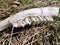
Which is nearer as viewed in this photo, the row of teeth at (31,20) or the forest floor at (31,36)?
the forest floor at (31,36)

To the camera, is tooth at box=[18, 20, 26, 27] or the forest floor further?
tooth at box=[18, 20, 26, 27]

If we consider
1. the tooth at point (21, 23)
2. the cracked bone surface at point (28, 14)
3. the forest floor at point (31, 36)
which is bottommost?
the forest floor at point (31, 36)

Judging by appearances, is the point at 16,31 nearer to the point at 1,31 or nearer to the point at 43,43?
the point at 1,31

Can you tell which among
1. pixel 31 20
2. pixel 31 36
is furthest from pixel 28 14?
pixel 31 36

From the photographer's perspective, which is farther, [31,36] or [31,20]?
[31,20]

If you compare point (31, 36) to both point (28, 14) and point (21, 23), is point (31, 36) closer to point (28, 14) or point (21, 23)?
point (21, 23)

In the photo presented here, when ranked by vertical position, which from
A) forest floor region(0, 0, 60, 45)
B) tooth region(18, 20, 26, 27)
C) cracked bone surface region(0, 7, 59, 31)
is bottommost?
forest floor region(0, 0, 60, 45)

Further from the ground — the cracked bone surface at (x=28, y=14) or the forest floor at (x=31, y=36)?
the cracked bone surface at (x=28, y=14)

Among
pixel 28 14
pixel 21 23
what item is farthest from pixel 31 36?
pixel 28 14

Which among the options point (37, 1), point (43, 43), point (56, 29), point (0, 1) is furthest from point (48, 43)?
point (0, 1)

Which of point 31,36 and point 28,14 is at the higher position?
point 28,14

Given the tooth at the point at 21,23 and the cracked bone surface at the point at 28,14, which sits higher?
A: the cracked bone surface at the point at 28,14

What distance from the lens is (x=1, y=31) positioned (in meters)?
1.81

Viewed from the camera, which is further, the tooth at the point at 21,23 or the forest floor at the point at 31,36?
the tooth at the point at 21,23
